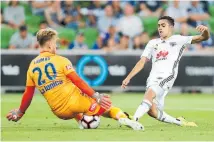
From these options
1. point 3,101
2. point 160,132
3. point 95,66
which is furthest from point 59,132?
point 95,66

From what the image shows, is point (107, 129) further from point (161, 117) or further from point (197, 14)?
point (197, 14)

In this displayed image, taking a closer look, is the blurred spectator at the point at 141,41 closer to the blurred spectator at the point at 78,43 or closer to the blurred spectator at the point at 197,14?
the blurred spectator at the point at 78,43

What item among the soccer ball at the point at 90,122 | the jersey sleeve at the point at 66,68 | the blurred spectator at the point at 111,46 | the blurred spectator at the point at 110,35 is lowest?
the blurred spectator at the point at 111,46

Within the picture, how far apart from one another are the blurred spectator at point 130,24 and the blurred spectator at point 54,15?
190 cm

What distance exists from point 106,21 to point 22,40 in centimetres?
305

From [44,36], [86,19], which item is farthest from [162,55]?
[86,19]

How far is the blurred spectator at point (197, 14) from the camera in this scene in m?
23.9

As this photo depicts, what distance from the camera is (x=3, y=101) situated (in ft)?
59.6

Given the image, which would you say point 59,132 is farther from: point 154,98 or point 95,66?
point 95,66

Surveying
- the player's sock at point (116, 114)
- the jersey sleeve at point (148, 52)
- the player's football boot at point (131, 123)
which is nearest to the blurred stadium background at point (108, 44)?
the jersey sleeve at point (148, 52)

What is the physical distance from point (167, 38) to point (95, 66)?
1011 centimetres

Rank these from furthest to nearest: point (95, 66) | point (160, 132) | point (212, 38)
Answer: point (212, 38)
point (95, 66)
point (160, 132)

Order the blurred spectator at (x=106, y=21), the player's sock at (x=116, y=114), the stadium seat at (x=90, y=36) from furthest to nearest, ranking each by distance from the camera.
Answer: the stadium seat at (x=90, y=36)
the blurred spectator at (x=106, y=21)
the player's sock at (x=116, y=114)

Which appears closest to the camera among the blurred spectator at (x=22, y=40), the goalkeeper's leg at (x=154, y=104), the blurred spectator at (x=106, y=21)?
the goalkeeper's leg at (x=154, y=104)
